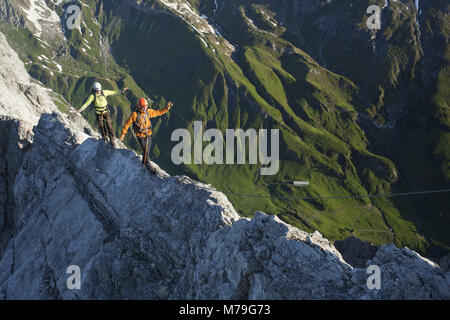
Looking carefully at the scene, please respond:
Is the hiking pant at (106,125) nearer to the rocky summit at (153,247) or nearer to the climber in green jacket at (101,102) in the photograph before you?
the climber in green jacket at (101,102)

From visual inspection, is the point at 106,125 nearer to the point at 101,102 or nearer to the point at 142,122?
the point at 101,102

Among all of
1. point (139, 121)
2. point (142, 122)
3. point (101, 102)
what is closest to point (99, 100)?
point (101, 102)

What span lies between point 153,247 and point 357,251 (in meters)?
123

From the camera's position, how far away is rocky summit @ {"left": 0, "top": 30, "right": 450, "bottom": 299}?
49.2ft

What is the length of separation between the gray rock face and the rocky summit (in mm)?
107843

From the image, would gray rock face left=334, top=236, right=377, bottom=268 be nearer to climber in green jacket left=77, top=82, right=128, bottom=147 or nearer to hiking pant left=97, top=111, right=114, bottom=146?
hiking pant left=97, top=111, right=114, bottom=146

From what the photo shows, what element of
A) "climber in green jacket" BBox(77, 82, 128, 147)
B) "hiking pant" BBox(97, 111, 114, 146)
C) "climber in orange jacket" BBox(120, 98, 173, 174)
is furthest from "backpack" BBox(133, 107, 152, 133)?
"hiking pant" BBox(97, 111, 114, 146)

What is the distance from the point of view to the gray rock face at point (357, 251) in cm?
11681

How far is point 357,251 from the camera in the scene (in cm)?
12525

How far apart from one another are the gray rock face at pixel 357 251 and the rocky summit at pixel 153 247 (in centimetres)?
10784
